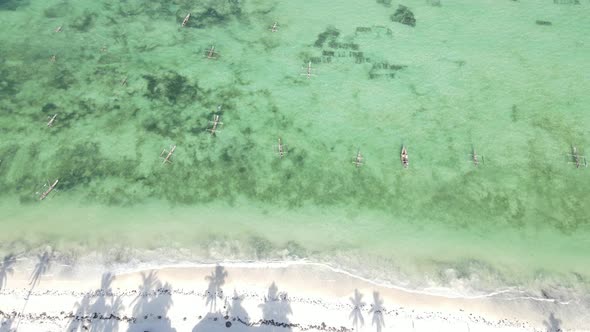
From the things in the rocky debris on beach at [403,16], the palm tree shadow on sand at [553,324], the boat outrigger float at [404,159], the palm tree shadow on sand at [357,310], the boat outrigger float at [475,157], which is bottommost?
the palm tree shadow on sand at [357,310]

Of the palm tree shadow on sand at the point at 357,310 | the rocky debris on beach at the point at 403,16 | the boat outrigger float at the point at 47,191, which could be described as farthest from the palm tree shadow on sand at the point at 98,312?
the rocky debris on beach at the point at 403,16

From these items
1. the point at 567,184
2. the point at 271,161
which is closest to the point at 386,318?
the point at 271,161

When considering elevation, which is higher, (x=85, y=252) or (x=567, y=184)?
(x=567, y=184)

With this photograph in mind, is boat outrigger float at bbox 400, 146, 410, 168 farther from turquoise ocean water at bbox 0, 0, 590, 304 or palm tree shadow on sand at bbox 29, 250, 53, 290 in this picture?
palm tree shadow on sand at bbox 29, 250, 53, 290

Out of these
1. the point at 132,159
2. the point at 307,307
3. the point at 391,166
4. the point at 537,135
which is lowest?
the point at 307,307

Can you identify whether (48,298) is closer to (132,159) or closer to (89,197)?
(89,197)

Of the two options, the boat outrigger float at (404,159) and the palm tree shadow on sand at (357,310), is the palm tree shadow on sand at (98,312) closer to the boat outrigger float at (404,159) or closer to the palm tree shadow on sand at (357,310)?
the palm tree shadow on sand at (357,310)
